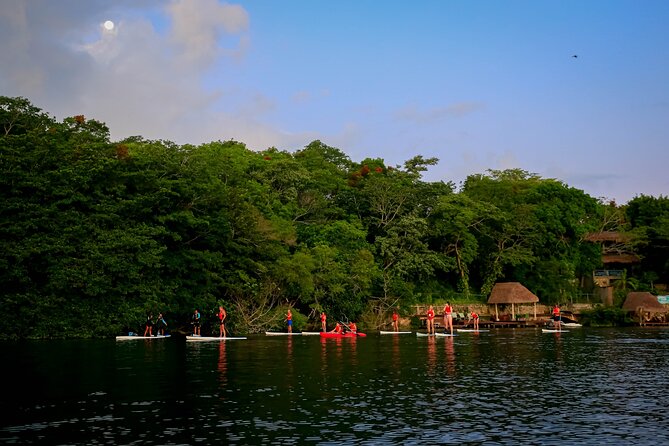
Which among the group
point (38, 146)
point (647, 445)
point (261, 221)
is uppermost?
point (38, 146)

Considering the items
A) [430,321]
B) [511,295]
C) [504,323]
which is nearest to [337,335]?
[430,321]

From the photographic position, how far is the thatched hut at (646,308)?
71812 millimetres

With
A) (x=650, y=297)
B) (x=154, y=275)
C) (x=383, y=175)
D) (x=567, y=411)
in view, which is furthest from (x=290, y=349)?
(x=650, y=297)

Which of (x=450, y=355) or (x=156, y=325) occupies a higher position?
(x=156, y=325)

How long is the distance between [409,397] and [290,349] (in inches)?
777

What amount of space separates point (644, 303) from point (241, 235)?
42.0 metres

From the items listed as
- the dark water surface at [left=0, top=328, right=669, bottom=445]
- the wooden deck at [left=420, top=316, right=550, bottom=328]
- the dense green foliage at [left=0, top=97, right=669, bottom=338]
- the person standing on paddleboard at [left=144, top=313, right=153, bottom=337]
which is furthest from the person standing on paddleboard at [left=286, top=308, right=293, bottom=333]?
the dark water surface at [left=0, top=328, right=669, bottom=445]

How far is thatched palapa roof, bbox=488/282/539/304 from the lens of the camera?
7112 centimetres

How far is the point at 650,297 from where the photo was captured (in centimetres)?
7244

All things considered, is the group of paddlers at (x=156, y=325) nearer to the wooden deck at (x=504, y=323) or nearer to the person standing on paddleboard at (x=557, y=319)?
the wooden deck at (x=504, y=323)

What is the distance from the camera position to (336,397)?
21547mm

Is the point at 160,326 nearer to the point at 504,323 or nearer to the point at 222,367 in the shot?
the point at 222,367

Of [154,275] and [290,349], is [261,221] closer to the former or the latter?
[154,275]

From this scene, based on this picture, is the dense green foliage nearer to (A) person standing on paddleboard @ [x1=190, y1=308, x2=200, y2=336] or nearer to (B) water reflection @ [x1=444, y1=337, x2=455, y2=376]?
(A) person standing on paddleboard @ [x1=190, y1=308, x2=200, y2=336]
